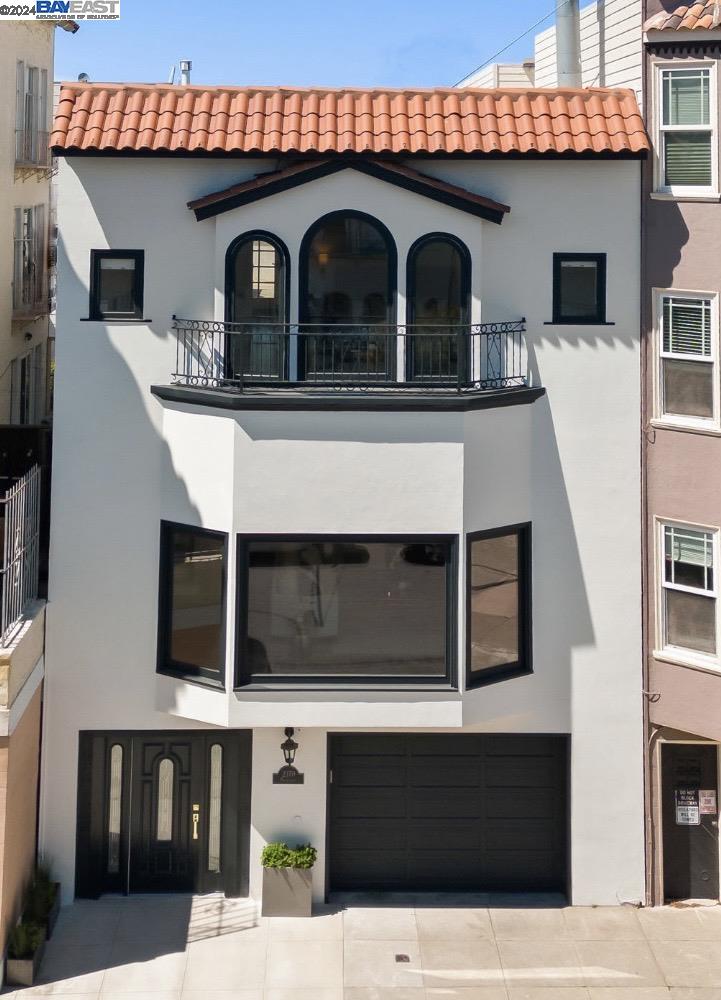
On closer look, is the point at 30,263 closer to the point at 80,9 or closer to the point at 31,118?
the point at 31,118

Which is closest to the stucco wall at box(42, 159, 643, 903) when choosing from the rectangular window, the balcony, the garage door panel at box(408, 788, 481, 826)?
the balcony

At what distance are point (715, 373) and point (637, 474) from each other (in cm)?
157

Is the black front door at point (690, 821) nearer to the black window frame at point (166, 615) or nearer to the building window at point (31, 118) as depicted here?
the black window frame at point (166, 615)

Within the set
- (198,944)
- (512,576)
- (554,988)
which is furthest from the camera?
(512,576)

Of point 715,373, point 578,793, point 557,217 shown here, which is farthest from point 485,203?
point 578,793

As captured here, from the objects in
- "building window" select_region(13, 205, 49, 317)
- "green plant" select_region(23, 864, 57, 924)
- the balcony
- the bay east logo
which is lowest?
"green plant" select_region(23, 864, 57, 924)

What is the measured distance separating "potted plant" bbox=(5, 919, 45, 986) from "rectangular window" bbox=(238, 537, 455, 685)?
3.57 m

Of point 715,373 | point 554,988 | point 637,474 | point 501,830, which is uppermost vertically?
→ point 715,373

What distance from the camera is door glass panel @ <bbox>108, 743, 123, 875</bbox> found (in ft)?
50.5

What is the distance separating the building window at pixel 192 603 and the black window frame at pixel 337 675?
312 mm

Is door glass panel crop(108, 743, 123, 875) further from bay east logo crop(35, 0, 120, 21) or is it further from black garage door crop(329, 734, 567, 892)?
bay east logo crop(35, 0, 120, 21)

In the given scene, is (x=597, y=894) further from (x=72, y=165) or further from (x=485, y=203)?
(x=72, y=165)

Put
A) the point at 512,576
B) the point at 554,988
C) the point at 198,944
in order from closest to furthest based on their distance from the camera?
the point at 554,988 → the point at 198,944 → the point at 512,576

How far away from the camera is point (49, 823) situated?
15.2 m
